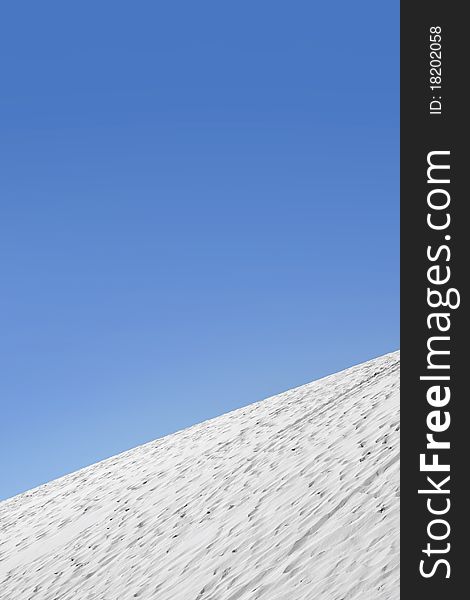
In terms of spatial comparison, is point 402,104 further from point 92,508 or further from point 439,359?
point 92,508

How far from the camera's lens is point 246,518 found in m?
11.4

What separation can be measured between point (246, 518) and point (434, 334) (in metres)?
6.87

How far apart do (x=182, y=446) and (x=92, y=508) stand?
13.2ft

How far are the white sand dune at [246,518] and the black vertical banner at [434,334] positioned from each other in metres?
2.52

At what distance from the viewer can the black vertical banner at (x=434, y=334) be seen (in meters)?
5.23

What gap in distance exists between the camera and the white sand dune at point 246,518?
8945 millimetres

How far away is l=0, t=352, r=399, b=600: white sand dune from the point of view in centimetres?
895

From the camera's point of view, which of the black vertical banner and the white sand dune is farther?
the white sand dune

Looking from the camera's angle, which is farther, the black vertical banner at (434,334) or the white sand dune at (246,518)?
the white sand dune at (246,518)

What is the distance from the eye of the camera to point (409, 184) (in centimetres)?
546

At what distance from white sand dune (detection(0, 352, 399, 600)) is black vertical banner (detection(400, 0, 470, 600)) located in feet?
8.26

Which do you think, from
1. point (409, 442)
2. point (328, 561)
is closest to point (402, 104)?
point (409, 442)

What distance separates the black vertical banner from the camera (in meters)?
5.23

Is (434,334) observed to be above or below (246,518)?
below
